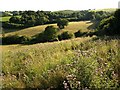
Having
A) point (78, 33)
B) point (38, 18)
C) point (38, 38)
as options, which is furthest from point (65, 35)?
point (38, 18)

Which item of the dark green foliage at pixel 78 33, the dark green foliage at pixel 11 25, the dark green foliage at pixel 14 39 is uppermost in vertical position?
the dark green foliage at pixel 11 25

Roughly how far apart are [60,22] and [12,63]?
6618cm

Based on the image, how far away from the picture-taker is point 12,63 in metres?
8.37

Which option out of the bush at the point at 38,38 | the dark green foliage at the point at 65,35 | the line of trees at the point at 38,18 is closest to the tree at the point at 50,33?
the bush at the point at 38,38

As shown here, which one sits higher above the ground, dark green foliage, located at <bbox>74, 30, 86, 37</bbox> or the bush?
dark green foliage, located at <bbox>74, 30, 86, 37</bbox>

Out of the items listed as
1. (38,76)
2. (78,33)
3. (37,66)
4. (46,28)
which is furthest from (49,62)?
(46,28)

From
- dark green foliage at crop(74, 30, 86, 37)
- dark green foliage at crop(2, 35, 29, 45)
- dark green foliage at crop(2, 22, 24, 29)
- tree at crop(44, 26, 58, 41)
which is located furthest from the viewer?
dark green foliage at crop(2, 22, 24, 29)

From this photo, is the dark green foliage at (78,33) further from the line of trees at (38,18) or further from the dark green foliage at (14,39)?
the dark green foliage at (14,39)

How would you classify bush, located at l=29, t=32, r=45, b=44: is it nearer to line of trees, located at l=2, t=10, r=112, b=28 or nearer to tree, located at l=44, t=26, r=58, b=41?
tree, located at l=44, t=26, r=58, b=41

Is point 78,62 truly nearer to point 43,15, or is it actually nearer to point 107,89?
point 107,89

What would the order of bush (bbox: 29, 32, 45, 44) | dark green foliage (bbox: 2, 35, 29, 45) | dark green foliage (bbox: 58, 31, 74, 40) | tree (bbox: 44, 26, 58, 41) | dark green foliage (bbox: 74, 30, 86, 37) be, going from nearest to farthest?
dark green foliage (bbox: 74, 30, 86, 37) → dark green foliage (bbox: 58, 31, 74, 40) → bush (bbox: 29, 32, 45, 44) → tree (bbox: 44, 26, 58, 41) → dark green foliage (bbox: 2, 35, 29, 45)

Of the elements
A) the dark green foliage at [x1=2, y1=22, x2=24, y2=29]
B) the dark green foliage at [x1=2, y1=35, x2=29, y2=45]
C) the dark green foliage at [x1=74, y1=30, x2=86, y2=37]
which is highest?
the dark green foliage at [x1=2, y1=22, x2=24, y2=29]

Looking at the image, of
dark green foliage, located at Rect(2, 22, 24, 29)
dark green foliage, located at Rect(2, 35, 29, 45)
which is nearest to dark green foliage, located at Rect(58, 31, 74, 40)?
dark green foliage, located at Rect(2, 35, 29, 45)

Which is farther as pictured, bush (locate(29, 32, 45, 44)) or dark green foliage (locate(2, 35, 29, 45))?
dark green foliage (locate(2, 35, 29, 45))
